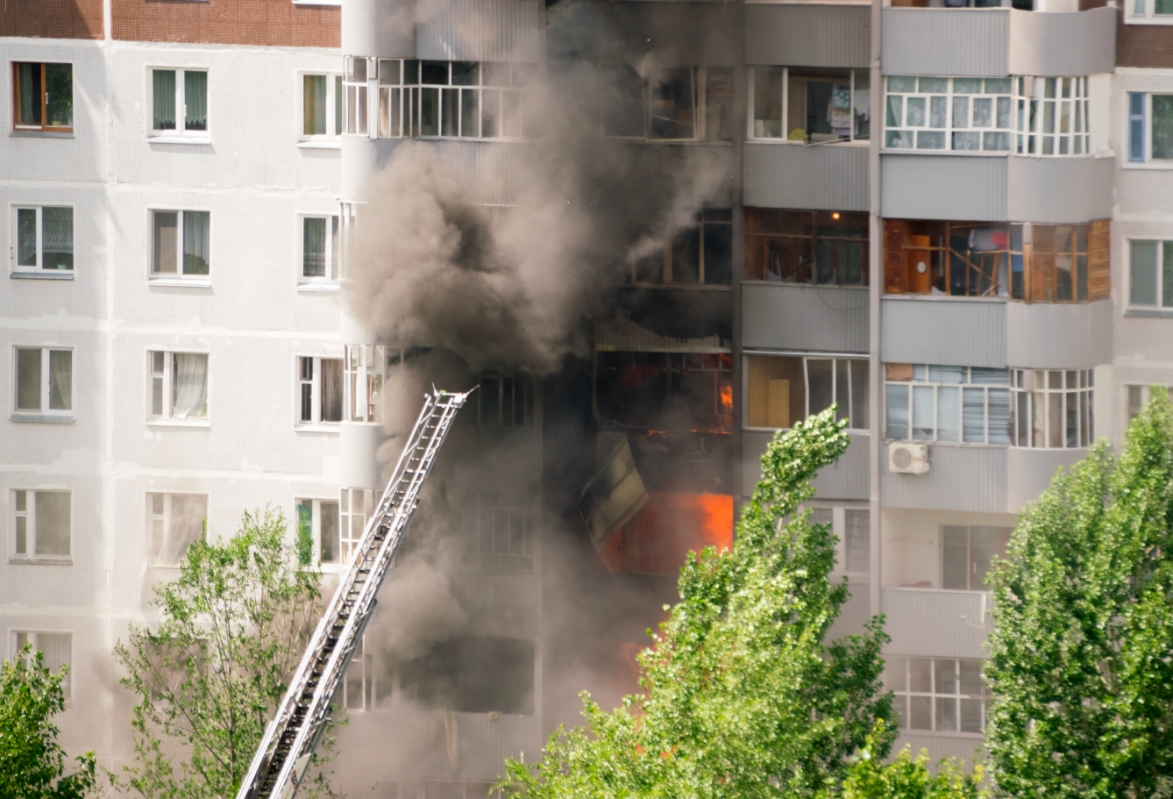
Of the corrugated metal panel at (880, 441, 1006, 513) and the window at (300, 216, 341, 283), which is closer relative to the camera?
the corrugated metal panel at (880, 441, 1006, 513)

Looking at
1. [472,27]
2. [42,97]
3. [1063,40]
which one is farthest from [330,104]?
[1063,40]

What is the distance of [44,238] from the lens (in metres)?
28.6

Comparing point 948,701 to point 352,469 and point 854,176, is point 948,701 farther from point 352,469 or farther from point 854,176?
point 352,469

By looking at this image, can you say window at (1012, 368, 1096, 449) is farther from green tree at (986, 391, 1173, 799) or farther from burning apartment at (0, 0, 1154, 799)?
green tree at (986, 391, 1173, 799)

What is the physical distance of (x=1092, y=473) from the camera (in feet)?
74.0

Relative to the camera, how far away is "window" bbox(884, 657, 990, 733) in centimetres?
2662

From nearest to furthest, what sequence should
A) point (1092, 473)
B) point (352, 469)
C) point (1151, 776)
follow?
point (1151, 776) → point (1092, 473) → point (352, 469)

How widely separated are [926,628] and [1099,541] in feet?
17.2

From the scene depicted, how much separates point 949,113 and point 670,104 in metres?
4.28

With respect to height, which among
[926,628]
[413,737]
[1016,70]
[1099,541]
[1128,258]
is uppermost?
[1016,70]

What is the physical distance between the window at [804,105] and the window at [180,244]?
29.6ft

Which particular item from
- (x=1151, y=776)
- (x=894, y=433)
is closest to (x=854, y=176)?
(x=894, y=433)

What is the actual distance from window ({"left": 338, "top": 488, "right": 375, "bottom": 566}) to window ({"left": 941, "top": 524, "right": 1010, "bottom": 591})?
29.4ft

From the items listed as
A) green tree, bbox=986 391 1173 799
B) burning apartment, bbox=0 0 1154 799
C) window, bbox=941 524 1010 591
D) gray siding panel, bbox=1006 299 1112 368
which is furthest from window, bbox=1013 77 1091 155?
window, bbox=941 524 1010 591
